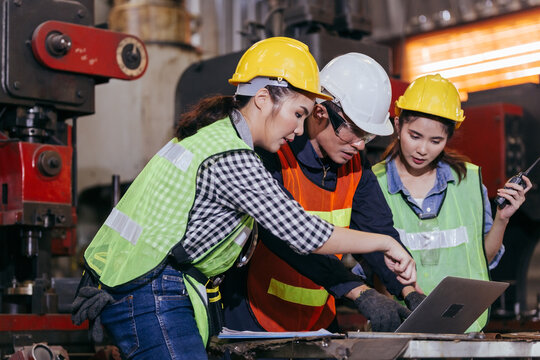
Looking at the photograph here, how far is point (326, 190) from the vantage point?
244 cm

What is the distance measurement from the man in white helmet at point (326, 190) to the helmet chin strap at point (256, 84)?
32cm

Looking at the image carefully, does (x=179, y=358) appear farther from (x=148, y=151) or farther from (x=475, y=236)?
(x=148, y=151)

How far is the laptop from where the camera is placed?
1851 mm

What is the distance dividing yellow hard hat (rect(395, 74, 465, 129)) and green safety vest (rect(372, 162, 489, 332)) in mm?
250

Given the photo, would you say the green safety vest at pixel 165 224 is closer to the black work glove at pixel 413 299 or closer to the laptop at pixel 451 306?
the laptop at pixel 451 306

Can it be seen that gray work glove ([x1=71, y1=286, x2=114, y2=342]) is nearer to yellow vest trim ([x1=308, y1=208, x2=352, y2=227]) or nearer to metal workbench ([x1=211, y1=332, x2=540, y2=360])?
metal workbench ([x1=211, y1=332, x2=540, y2=360])

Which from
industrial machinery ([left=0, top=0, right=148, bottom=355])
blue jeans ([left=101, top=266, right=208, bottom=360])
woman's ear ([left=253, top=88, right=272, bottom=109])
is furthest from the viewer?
industrial machinery ([left=0, top=0, right=148, bottom=355])

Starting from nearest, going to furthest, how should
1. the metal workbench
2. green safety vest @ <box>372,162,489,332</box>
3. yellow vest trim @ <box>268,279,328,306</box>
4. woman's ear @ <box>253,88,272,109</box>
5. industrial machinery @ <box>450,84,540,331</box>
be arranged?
the metal workbench → woman's ear @ <box>253,88,272,109</box> → yellow vest trim @ <box>268,279,328,306</box> → green safety vest @ <box>372,162,489,332</box> → industrial machinery @ <box>450,84,540,331</box>

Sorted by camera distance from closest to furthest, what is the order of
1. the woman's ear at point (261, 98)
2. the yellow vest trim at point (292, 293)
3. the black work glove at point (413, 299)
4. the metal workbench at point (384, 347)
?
the metal workbench at point (384, 347), the woman's ear at point (261, 98), the black work glove at point (413, 299), the yellow vest trim at point (292, 293)

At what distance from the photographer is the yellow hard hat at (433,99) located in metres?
2.62

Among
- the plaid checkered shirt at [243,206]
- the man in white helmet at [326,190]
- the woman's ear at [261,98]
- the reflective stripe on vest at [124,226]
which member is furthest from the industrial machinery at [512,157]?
the reflective stripe on vest at [124,226]

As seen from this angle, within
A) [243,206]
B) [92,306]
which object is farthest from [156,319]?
[243,206]

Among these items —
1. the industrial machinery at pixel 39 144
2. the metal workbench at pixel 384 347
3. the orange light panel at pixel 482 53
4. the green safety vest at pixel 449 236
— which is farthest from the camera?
the orange light panel at pixel 482 53

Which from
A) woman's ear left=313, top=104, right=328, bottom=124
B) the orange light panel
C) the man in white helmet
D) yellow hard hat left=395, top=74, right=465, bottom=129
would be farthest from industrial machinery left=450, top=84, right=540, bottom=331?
woman's ear left=313, top=104, right=328, bottom=124
